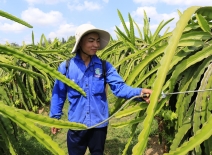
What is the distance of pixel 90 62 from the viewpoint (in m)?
2.11

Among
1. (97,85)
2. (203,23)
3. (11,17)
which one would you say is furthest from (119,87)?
(11,17)

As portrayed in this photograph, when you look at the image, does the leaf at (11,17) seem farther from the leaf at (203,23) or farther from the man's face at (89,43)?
the man's face at (89,43)

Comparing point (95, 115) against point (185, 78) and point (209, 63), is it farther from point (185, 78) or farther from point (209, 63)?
point (209, 63)

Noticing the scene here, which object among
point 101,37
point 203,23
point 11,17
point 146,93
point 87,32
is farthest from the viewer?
point 101,37

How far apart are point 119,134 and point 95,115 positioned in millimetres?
A: 2283

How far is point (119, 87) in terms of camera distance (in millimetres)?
2010

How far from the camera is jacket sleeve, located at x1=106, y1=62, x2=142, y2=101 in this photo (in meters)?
1.82

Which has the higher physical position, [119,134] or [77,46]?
[77,46]

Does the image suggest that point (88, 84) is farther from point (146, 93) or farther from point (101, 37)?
point (146, 93)

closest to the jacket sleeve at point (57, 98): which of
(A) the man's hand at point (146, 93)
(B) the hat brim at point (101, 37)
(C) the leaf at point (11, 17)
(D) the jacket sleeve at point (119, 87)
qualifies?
(B) the hat brim at point (101, 37)

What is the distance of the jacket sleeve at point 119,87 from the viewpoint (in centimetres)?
182

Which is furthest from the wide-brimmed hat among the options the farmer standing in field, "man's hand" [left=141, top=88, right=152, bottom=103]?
"man's hand" [left=141, top=88, right=152, bottom=103]

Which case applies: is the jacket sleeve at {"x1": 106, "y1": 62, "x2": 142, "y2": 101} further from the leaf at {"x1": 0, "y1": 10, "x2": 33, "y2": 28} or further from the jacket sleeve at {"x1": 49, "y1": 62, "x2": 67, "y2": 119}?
the leaf at {"x1": 0, "y1": 10, "x2": 33, "y2": 28}

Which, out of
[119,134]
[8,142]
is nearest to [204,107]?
[8,142]
